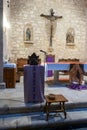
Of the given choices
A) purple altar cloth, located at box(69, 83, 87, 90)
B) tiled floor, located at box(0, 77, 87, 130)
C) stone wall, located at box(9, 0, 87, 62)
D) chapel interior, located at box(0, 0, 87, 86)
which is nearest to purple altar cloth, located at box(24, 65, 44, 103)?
tiled floor, located at box(0, 77, 87, 130)

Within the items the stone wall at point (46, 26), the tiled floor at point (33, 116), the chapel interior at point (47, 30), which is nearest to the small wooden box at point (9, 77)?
the tiled floor at point (33, 116)

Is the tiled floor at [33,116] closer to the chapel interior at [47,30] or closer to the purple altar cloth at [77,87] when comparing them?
the purple altar cloth at [77,87]

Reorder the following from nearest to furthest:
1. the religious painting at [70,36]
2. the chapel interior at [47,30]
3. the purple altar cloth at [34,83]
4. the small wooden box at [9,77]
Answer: the purple altar cloth at [34,83], the small wooden box at [9,77], the chapel interior at [47,30], the religious painting at [70,36]

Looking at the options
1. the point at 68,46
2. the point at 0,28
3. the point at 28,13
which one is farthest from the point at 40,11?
the point at 0,28

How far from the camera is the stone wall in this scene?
32.9 ft

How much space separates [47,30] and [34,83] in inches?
217

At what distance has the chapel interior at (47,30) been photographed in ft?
32.9

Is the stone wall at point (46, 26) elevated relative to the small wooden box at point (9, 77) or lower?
elevated

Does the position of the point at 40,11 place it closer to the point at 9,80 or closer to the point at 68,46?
the point at 68,46

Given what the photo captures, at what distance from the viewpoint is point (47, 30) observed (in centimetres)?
A: 1030

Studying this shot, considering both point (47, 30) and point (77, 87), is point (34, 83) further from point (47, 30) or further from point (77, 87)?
point (47, 30)

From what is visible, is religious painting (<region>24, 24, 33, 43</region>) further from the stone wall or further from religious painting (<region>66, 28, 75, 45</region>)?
religious painting (<region>66, 28, 75, 45</region>)

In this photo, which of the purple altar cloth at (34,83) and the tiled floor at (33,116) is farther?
the purple altar cloth at (34,83)

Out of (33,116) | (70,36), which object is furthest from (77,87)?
(70,36)
